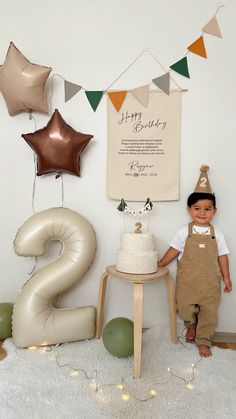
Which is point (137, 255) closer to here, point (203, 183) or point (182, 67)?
point (203, 183)

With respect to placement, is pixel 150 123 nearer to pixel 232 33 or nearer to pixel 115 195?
pixel 115 195

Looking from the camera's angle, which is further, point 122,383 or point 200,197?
point 200,197

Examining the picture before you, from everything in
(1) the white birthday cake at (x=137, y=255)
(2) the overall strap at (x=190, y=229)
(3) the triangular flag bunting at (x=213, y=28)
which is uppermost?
(3) the triangular flag bunting at (x=213, y=28)

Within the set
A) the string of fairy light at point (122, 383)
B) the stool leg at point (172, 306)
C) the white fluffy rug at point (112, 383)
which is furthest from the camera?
the stool leg at point (172, 306)

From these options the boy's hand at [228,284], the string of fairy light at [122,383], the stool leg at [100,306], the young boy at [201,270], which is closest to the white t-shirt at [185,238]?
the young boy at [201,270]

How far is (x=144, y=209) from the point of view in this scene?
2.18 metres

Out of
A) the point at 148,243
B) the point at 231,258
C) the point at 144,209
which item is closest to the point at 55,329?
the point at 148,243

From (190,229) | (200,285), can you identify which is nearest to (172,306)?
(200,285)

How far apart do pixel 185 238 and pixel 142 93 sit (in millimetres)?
941

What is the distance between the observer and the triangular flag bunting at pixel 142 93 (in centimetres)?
227

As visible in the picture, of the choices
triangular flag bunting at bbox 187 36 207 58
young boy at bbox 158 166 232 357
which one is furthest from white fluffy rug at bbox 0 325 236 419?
triangular flag bunting at bbox 187 36 207 58

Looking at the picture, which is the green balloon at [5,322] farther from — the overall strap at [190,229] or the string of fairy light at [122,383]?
the overall strap at [190,229]

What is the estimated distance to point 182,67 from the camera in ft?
7.38

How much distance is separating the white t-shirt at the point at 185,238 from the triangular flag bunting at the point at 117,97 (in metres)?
0.87
